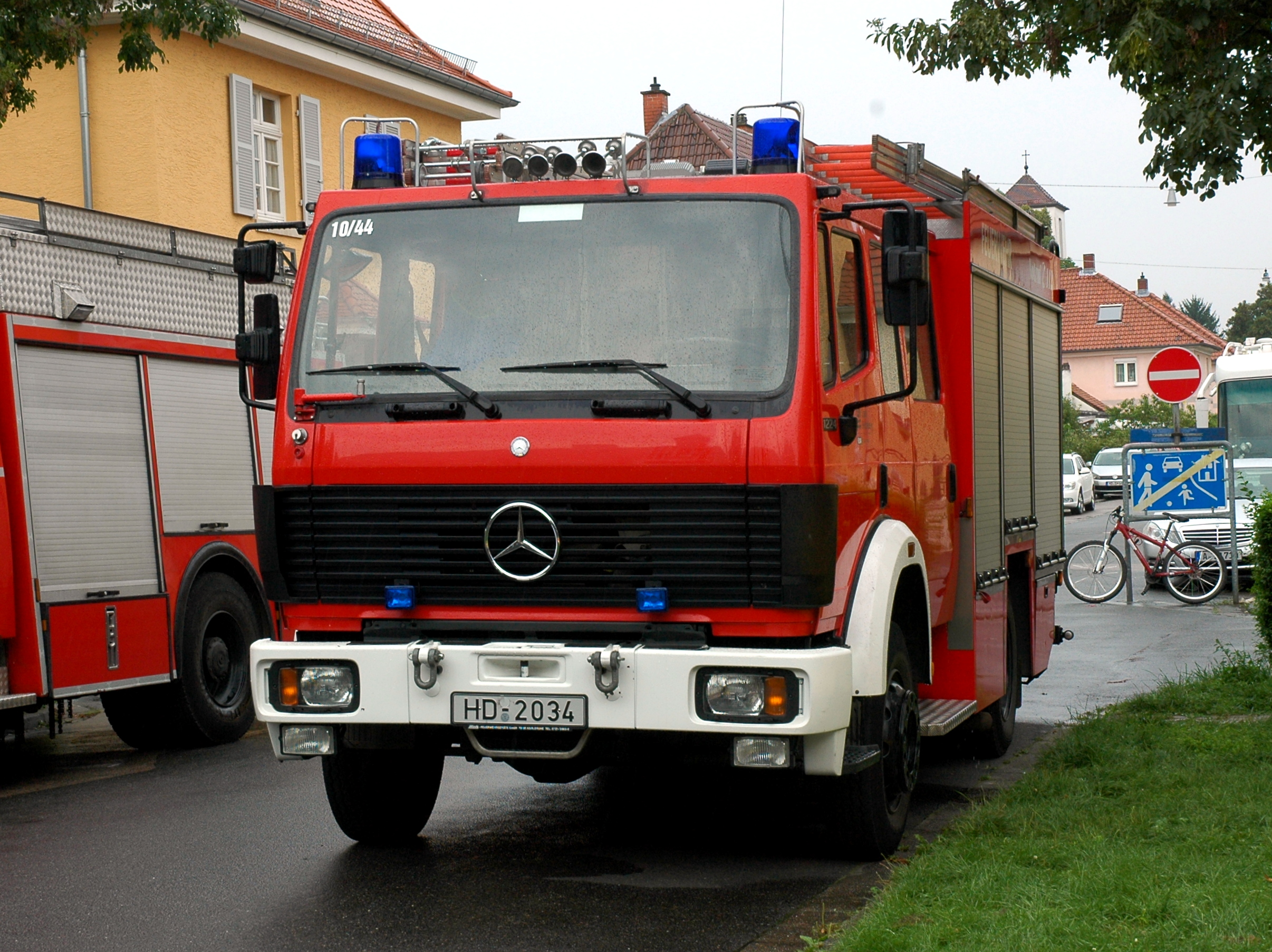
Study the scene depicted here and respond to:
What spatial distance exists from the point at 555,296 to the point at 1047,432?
4.74m

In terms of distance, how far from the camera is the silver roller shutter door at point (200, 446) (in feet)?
33.9

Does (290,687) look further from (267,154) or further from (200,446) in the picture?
(267,154)

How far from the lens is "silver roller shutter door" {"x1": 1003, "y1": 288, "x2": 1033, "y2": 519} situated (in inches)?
350

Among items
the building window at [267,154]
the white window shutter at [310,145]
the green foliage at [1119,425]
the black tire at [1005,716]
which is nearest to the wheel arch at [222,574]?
the black tire at [1005,716]

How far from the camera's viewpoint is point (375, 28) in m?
24.0

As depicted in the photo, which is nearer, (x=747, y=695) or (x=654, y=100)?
(x=747, y=695)

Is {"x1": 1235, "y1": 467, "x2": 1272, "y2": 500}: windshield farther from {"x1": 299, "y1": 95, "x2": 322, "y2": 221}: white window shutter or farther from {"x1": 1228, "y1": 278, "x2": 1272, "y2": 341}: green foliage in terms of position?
{"x1": 1228, "y1": 278, "x2": 1272, "y2": 341}: green foliage

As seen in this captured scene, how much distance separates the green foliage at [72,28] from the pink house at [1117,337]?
3135 inches

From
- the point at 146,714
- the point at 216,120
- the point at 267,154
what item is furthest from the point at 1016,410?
the point at 267,154

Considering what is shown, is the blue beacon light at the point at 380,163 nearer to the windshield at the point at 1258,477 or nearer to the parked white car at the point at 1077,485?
the windshield at the point at 1258,477

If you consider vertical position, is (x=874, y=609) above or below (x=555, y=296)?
below

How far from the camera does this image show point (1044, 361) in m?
10.2

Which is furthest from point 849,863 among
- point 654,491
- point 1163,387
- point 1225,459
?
point 1225,459

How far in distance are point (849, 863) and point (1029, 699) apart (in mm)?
5316
